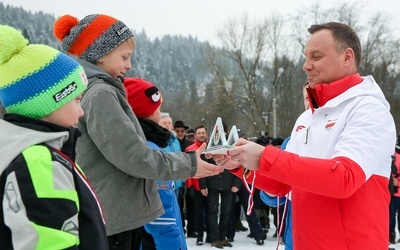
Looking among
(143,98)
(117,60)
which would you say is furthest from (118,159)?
(143,98)

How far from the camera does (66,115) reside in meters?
1.77

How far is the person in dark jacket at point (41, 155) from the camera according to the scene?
4.62 feet

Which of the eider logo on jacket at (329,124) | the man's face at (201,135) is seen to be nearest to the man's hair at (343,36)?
the eider logo on jacket at (329,124)

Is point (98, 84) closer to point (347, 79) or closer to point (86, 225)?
point (86, 225)

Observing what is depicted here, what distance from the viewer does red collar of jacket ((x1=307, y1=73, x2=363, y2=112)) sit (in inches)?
82.8

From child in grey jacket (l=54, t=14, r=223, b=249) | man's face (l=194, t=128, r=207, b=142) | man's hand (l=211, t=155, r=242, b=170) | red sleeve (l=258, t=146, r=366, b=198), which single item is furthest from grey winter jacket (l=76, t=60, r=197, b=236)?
man's face (l=194, t=128, r=207, b=142)

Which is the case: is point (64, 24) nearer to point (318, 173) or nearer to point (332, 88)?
point (332, 88)

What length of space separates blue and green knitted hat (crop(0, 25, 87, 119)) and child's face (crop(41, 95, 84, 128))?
0.10 feet

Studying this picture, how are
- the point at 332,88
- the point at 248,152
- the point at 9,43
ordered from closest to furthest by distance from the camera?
the point at 9,43 → the point at 248,152 → the point at 332,88

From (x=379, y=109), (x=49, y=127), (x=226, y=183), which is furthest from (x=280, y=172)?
(x=226, y=183)

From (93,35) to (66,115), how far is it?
106 centimetres

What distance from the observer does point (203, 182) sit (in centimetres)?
848

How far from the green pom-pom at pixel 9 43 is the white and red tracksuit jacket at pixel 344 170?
1136 millimetres

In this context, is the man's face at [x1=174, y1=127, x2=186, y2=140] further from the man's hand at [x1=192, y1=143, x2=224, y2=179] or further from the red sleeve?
the red sleeve
